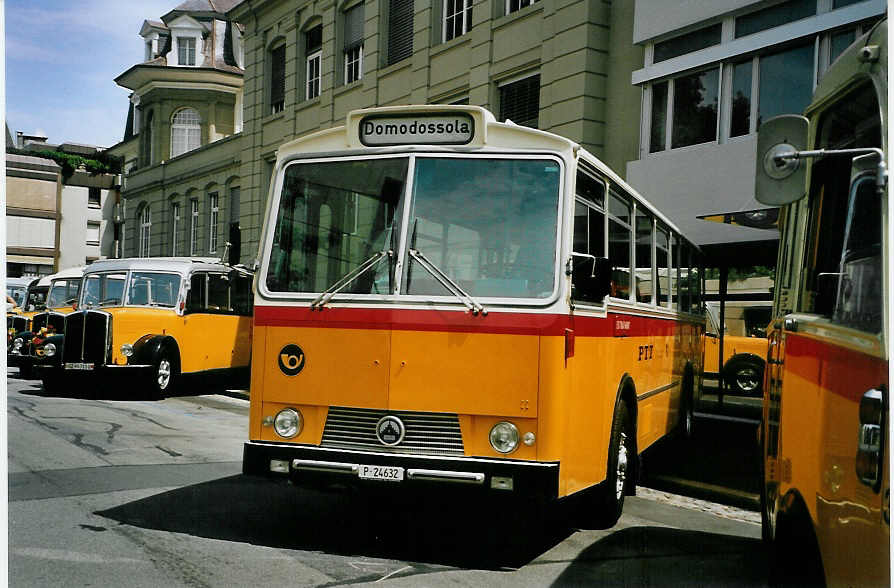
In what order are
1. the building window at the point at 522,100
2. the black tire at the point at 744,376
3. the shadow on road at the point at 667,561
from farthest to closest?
the building window at the point at 522,100, the black tire at the point at 744,376, the shadow on road at the point at 667,561

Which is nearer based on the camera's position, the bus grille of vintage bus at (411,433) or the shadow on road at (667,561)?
the shadow on road at (667,561)

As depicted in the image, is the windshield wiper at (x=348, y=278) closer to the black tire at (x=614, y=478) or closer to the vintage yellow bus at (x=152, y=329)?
the black tire at (x=614, y=478)

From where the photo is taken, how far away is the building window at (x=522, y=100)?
17922mm

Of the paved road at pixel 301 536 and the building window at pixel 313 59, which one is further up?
the building window at pixel 313 59

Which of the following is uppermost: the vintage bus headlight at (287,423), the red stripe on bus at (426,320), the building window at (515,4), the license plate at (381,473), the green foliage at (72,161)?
the building window at (515,4)

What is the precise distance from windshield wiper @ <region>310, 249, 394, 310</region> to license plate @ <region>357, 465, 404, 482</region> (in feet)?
3.67

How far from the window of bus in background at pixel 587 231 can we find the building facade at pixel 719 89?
21.2 feet

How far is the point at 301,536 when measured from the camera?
621 cm

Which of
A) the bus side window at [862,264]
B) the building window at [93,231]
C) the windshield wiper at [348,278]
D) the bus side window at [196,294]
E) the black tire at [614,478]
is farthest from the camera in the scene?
the bus side window at [196,294]

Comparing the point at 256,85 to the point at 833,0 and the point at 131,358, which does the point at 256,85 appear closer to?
the point at 131,358

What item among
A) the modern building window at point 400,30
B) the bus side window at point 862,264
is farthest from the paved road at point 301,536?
the modern building window at point 400,30

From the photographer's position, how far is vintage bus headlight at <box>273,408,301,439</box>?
607 cm

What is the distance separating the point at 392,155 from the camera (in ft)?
20.5

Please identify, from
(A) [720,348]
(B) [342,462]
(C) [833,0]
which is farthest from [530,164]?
(A) [720,348]
